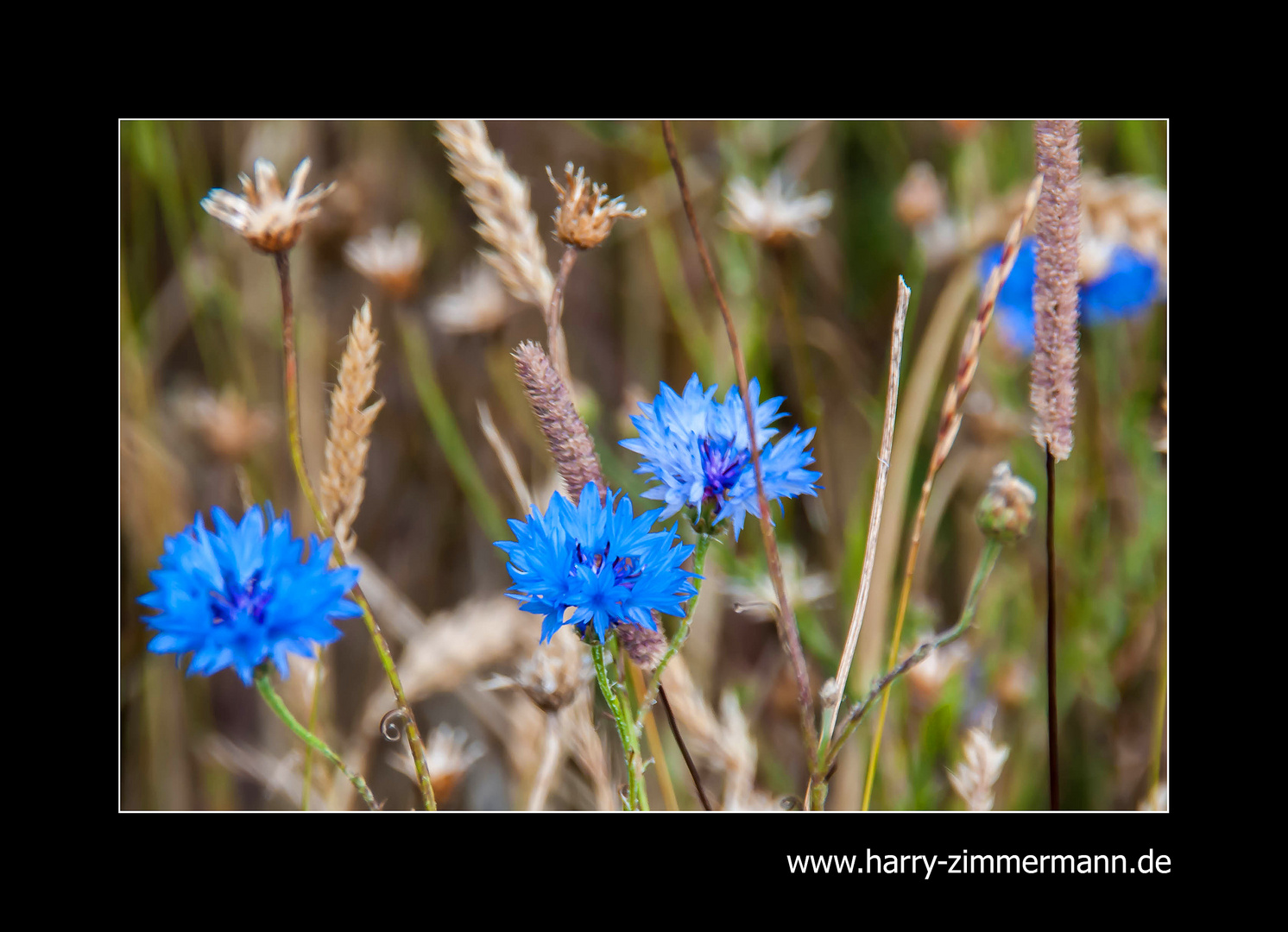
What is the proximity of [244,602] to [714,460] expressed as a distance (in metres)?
0.26

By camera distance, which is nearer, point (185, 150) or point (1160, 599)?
point (1160, 599)

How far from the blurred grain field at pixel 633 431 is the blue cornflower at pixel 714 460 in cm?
38

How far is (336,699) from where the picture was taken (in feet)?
4.84

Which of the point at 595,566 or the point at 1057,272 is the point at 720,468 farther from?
the point at 1057,272

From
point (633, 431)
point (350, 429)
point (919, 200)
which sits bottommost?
point (350, 429)

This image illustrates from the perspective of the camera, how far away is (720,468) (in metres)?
0.56

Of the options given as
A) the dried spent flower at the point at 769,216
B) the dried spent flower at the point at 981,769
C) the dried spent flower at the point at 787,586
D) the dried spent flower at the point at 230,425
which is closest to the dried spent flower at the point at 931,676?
the dried spent flower at the point at 787,586

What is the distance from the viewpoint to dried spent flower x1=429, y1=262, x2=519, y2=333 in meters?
1.23

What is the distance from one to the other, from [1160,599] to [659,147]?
842 millimetres

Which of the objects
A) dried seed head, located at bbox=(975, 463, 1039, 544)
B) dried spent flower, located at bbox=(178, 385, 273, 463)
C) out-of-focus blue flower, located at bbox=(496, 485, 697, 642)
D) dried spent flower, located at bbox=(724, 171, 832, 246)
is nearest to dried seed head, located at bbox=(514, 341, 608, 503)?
out-of-focus blue flower, located at bbox=(496, 485, 697, 642)

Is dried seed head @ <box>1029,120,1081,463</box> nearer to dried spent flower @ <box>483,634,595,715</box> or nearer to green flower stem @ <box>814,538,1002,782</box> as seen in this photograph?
green flower stem @ <box>814,538,1002,782</box>

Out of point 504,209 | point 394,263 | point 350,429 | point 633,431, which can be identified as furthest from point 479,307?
point 350,429
